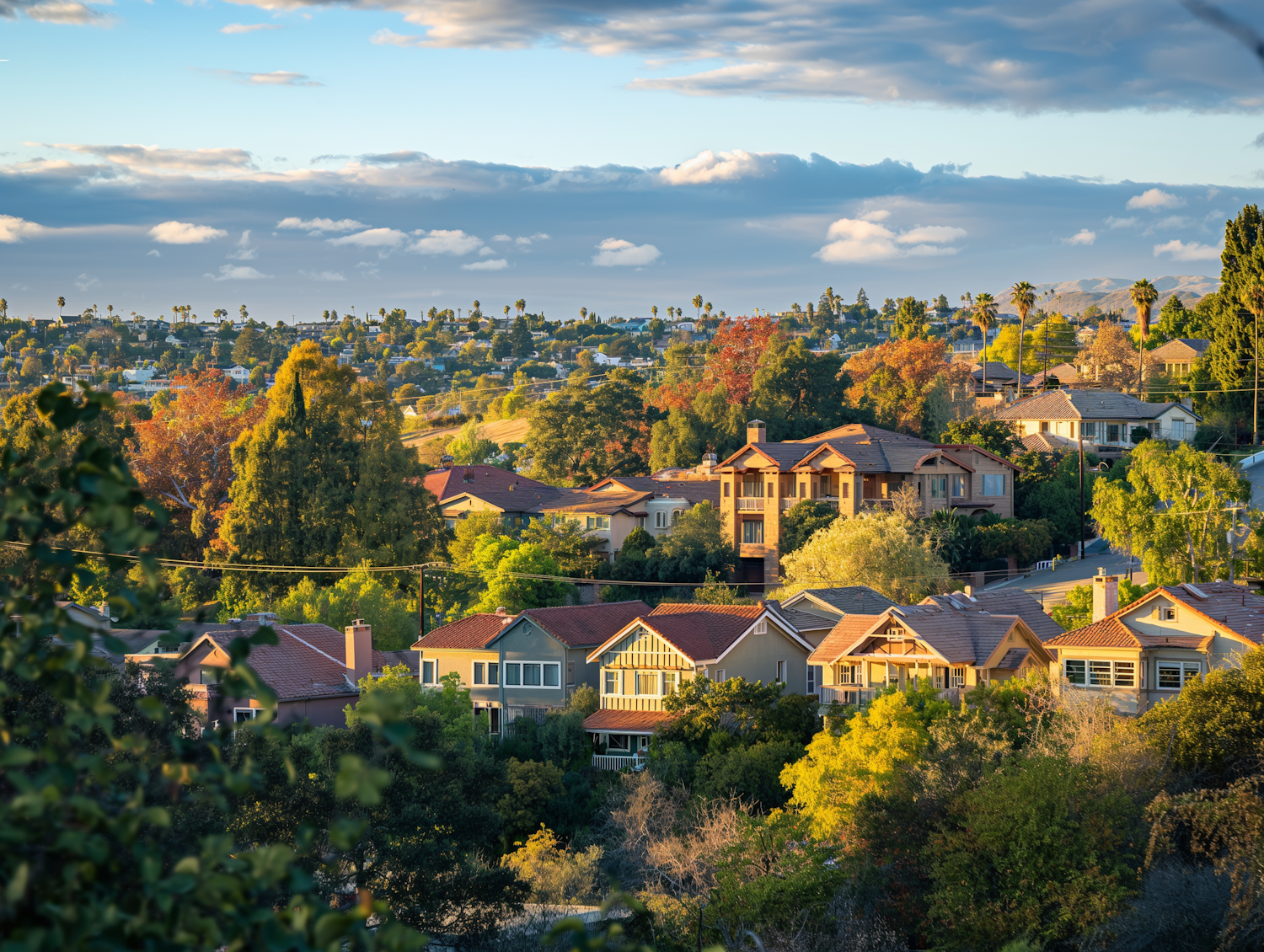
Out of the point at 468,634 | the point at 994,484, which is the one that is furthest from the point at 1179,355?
the point at 468,634

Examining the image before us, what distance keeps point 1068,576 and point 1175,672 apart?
2131cm

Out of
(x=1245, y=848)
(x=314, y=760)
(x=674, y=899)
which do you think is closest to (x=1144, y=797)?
(x=1245, y=848)

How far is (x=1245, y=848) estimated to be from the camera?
2681 cm

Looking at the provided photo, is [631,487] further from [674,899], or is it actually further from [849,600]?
[674,899]

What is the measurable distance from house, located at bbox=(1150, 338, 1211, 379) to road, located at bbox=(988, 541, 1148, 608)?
39.2 metres

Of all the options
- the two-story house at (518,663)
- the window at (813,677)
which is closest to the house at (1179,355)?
the window at (813,677)

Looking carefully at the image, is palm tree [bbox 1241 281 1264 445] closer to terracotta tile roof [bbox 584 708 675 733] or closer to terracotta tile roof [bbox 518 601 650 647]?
terracotta tile roof [bbox 518 601 650 647]

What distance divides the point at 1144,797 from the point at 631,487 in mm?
43523

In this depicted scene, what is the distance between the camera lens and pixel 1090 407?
8238 centimetres

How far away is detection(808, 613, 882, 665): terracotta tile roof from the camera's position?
4272 cm

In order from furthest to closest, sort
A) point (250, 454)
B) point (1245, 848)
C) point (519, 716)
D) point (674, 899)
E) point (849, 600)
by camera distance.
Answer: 1. point (250, 454)
2. point (849, 600)
3. point (519, 716)
4. point (674, 899)
5. point (1245, 848)

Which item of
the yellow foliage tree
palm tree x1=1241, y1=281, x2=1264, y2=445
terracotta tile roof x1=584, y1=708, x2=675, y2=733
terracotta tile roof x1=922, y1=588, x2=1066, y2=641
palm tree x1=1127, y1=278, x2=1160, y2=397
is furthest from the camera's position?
palm tree x1=1127, y1=278, x2=1160, y2=397

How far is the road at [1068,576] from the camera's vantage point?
55312 mm

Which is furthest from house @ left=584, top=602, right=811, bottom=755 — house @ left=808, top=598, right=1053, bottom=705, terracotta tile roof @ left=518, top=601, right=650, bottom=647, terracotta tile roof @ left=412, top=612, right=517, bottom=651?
terracotta tile roof @ left=412, top=612, right=517, bottom=651
